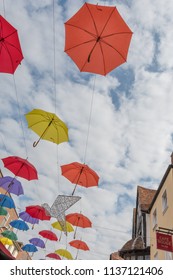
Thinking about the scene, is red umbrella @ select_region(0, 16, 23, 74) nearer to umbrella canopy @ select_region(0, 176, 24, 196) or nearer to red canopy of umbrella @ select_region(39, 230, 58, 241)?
umbrella canopy @ select_region(0, 176, 24, 196)

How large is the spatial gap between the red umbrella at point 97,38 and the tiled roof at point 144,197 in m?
17.6

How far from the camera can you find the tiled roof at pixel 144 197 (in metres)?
23.7

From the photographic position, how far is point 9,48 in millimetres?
7648

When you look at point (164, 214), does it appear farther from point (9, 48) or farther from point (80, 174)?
point (9, 48)

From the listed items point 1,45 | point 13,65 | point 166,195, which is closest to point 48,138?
point 13,65

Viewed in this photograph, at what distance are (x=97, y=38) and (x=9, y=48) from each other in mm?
2753

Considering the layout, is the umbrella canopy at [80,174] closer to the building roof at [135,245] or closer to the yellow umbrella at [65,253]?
the building roof at [135,245]

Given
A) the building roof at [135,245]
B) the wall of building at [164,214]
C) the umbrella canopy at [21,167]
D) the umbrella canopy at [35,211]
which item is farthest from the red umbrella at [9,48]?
the building roof at [135,245]

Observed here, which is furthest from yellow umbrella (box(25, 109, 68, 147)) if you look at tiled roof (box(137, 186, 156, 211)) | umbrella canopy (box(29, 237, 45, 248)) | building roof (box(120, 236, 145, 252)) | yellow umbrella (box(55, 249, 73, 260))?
umbrella canopy (box(29, 237, 45, 248))

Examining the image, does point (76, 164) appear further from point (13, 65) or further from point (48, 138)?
point (13, 65)

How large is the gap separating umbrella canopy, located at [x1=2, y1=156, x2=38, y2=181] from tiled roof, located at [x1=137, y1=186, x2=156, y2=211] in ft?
44.4

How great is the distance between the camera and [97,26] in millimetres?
7621
